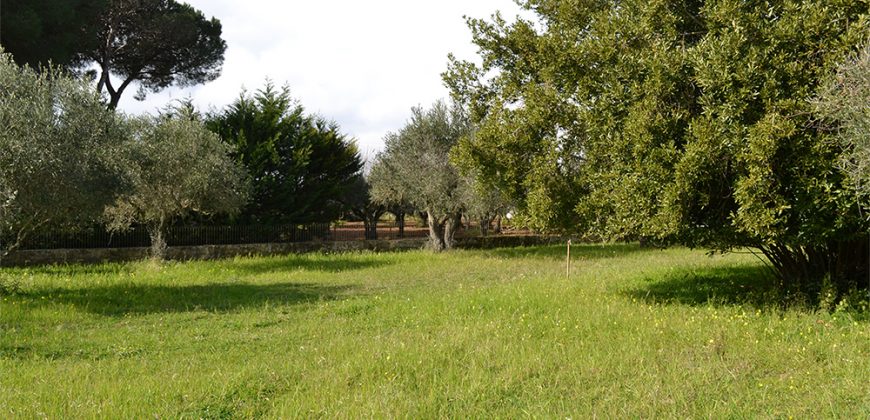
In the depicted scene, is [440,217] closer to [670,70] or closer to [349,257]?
[349,257]

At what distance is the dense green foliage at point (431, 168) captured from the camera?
79.0 feet

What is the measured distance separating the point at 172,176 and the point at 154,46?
1177 cm

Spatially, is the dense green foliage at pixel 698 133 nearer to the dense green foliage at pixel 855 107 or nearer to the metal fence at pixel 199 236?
the dense green foliage at pixel 855 107

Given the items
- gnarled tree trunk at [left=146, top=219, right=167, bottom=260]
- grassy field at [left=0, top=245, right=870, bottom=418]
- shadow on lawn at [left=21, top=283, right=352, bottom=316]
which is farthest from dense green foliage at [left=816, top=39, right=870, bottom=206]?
gnarled tree trunk at [left=146, top=219, right=167, bottom=260]

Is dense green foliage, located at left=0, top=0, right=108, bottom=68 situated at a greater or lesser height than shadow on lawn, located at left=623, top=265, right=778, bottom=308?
greater

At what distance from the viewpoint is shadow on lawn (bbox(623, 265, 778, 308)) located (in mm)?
9367

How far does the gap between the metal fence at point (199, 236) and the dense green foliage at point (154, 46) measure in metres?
7.88

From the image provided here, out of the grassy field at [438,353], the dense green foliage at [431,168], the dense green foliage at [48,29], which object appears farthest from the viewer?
the dense green foliage at [431,168]

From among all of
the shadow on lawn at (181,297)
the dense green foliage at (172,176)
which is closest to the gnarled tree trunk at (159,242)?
the dense green foliage at (172,176)

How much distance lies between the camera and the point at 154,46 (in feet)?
86.9

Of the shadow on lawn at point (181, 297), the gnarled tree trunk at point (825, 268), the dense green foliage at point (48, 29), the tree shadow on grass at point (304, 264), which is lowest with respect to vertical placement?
the shadow on lawn at point (181, 297)

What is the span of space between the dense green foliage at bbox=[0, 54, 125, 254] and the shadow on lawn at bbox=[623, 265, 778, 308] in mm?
11569

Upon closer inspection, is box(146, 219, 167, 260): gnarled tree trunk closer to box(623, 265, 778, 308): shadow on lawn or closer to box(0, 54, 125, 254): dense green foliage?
box(0, 54, 125, 254): dense green foliage

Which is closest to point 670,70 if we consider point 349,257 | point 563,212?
point 563,212
